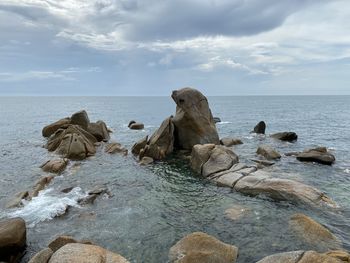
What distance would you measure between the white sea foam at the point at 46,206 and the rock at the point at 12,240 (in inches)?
112

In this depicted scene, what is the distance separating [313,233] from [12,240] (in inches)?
523

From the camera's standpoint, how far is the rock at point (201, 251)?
11906 millimetres

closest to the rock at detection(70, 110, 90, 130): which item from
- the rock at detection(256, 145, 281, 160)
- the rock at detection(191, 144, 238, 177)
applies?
the rock at detection(191, 144, 238, 177)

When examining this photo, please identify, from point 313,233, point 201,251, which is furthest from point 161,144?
point 201,251

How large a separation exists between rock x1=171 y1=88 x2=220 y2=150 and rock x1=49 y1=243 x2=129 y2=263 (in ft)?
77.5

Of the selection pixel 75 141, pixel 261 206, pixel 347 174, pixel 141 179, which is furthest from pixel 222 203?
pixel 75 141

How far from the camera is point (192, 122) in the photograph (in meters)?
34.0

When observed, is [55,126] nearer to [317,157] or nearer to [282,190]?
[317,157]

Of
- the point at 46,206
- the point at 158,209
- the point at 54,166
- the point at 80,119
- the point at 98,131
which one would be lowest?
the point at 158,209

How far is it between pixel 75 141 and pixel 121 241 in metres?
20.2

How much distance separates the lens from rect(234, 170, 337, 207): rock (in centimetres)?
1842

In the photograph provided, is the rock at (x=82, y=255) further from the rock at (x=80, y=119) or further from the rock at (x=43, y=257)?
the rock at (x=80, y=119)

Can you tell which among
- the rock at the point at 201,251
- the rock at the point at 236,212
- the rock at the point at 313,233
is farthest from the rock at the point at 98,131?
the rock at the point at 313,233

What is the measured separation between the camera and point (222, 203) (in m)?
19.0
